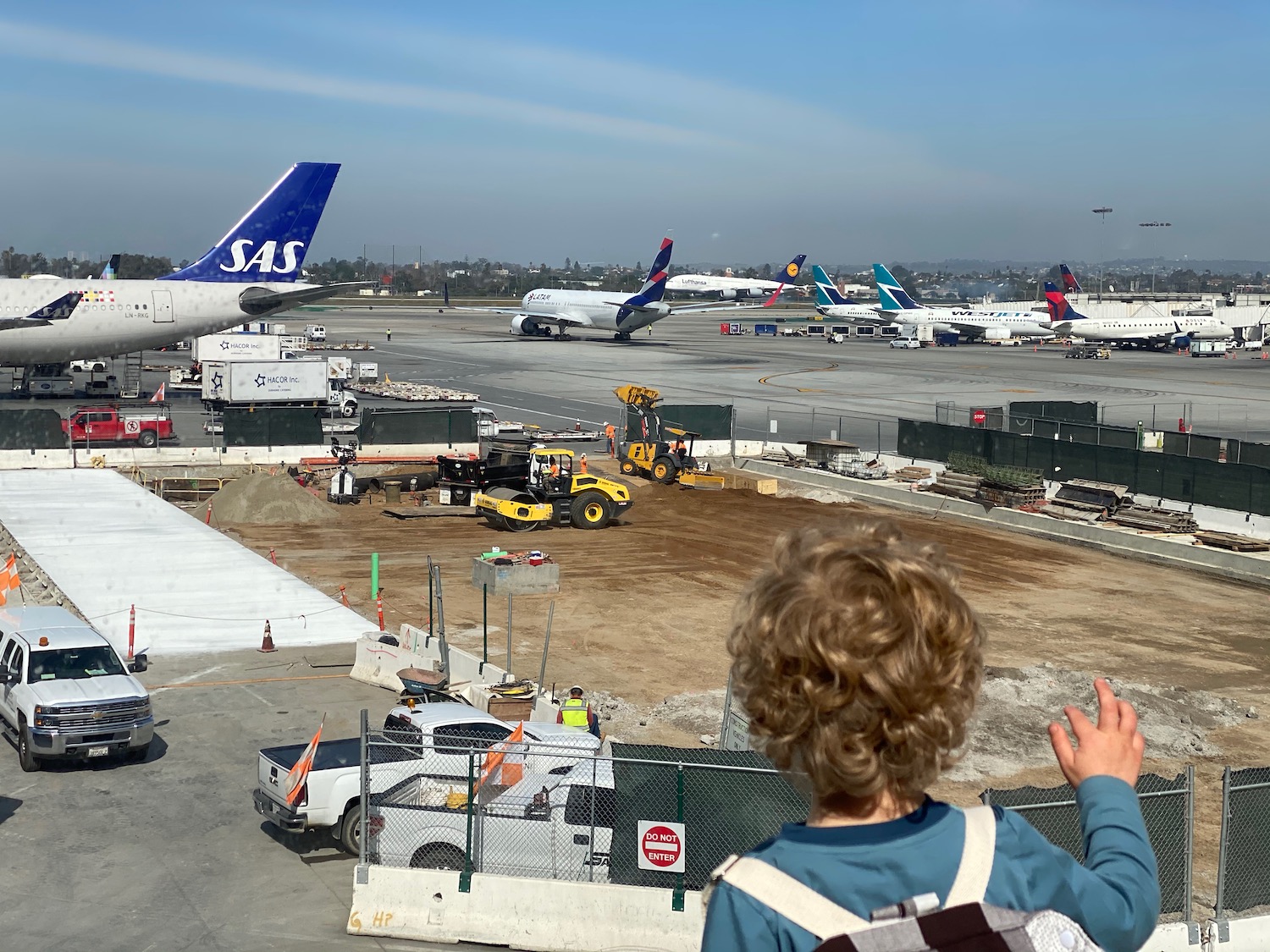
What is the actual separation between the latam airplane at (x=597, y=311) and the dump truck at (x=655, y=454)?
54.1 m

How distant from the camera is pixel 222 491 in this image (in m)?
40.9

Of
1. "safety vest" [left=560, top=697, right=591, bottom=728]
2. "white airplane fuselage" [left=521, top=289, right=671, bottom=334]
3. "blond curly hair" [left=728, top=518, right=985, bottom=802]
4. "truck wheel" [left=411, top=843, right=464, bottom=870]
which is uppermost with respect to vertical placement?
"white airplane fuselage" [left=521, top=289, right=671, bottom=334]

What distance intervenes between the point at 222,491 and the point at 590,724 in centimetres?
2501

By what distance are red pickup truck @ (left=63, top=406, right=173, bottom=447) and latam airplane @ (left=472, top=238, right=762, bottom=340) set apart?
55.1 metres

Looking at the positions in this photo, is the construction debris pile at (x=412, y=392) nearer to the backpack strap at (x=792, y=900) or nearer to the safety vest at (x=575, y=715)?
the safety vest at (x=575, y=715)

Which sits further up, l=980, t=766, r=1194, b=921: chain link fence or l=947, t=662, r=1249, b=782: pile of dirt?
l=980, t=766, r=1194, b=921: chain link fence

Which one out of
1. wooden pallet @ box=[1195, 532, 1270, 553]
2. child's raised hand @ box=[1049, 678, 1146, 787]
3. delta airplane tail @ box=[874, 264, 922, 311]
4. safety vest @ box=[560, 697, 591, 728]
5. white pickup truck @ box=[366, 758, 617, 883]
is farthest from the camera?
delta airplane tail @ box=[874, 264, 922, 311]

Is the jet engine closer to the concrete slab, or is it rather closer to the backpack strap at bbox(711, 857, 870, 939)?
the concrete slab

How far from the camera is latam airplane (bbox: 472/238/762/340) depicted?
107438 millimetres

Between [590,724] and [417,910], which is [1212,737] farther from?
[417,910]

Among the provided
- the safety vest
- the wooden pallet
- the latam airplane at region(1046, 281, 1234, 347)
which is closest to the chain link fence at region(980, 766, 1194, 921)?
the safety vest

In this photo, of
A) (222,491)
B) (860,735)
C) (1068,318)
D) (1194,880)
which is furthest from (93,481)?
(1068,318)

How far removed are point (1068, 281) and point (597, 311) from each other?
61.5 meters

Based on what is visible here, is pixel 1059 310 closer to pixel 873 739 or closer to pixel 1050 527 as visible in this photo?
pixel 1050 527
